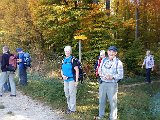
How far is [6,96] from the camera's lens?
12.2 m

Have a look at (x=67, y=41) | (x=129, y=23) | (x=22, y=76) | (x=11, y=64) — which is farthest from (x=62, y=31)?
(x=11, y=64)

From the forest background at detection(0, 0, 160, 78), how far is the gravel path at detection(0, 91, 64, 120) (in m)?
5.25

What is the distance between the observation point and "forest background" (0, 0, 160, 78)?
1844 cm

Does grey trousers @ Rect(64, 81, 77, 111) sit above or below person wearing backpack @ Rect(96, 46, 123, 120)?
below

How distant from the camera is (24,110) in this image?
10305 mm

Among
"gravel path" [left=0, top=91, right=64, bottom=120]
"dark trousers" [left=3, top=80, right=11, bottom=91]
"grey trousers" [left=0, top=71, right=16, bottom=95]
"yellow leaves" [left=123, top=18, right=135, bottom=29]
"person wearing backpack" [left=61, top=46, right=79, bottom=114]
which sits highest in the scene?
"yellow leaves" [left=123, top=18, right=135, bottom=29]

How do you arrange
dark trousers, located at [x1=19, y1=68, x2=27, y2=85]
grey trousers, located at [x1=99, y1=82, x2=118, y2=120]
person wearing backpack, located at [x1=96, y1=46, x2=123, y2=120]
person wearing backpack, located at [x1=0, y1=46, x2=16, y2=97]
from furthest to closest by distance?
dark trousers, located at [x1=19, y1=68, x2=27, y2=85] → person wearing backpack, located at [x1=0, y1=46, x2=16, y2=97] → grey trousers, located at [x1=99, y1=82, x2=118, y2=120] → person wearing backpack, located at [x1=96, y1=46, x2=123, y2=120]

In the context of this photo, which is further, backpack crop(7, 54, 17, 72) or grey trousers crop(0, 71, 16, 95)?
grey trousers crop(0, 71, 16, 95)

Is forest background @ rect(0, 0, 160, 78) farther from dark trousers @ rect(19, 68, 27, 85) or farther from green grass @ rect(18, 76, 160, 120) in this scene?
green grass @ rect(18, 76, 160, 120)

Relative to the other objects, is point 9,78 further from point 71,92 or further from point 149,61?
point 149,61

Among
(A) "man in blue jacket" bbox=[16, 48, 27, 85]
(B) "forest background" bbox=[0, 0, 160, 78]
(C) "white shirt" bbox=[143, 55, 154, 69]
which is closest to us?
(A) "man in blue jacket" bbox=[16, 48, 27, 85]

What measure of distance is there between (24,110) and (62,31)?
30.5 feet

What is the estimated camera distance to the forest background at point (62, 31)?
1844cm

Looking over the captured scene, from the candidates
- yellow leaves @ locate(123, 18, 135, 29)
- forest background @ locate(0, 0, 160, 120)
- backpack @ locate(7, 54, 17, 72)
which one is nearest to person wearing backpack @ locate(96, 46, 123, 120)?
forest background @ locate(0, 0, 160, 120)
